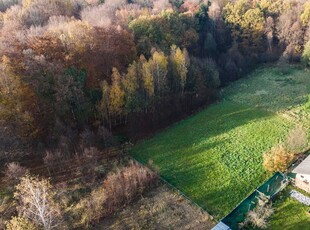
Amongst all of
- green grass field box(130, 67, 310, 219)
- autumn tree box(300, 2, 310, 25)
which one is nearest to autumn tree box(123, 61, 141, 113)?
green grass field box(130, 67, 310, 219)

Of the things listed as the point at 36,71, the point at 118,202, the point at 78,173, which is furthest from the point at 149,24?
the point at 118,202

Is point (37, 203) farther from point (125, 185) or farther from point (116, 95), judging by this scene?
point (116, 95)

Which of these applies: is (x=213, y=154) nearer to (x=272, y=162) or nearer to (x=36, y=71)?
(x=272, y=162)

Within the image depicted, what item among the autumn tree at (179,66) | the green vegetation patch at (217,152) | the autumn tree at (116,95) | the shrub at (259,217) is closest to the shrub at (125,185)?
the green vegetation patch at (217,152)

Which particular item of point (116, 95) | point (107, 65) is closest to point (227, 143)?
point (116, 95)

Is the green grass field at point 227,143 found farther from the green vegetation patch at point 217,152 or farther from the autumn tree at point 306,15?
the autumn tree at point 306,15
